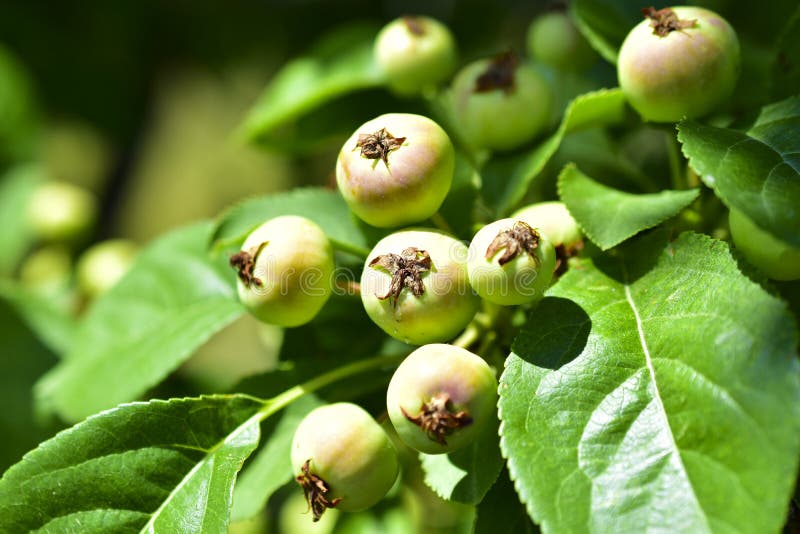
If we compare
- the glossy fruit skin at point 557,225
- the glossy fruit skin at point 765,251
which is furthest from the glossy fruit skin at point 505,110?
the glossy fruit skin at point 765,251

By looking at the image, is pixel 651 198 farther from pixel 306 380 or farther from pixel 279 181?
pixel 279 181

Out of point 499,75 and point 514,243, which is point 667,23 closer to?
point 499,75

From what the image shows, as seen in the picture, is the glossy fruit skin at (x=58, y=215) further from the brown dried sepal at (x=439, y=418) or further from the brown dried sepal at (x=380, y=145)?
the brown dried sepal at (x=439, y=418)

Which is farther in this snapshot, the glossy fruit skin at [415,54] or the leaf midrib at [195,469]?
the glossy fruit skin at [415,54]

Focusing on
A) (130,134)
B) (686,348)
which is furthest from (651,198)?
(130,134)

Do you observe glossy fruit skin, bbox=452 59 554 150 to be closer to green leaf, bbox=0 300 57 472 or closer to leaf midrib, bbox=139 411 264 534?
leaf midrib, bbox=139 411 264 534
